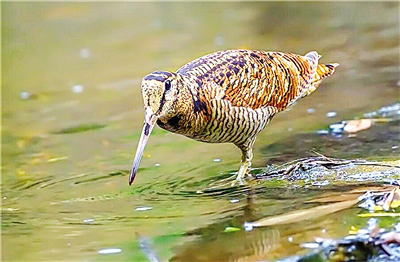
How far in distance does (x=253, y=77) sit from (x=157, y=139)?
7.07 ft

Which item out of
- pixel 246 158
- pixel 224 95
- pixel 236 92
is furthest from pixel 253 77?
pixel 246 158

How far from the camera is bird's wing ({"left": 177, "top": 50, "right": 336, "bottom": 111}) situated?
6.33 metres

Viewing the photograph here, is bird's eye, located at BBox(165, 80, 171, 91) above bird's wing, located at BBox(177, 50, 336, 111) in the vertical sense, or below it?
above

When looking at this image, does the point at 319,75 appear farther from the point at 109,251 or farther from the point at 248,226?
the point at 109,251

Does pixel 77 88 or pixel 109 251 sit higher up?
pixel 109 251

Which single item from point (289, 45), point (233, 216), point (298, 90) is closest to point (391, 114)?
point (298, 90)

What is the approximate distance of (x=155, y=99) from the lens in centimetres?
568

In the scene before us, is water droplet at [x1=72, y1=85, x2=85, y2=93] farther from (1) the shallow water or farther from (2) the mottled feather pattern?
(2) the mottled feather pattern

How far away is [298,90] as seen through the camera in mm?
7188

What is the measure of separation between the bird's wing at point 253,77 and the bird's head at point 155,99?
16.7 inches

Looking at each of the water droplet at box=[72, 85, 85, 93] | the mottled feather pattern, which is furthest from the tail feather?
the water droplet at box=[72, 85, 85, 93]

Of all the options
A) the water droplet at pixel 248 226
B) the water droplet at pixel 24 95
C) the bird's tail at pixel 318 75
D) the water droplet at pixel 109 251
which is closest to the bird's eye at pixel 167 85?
the water droplet at pixel 248 226

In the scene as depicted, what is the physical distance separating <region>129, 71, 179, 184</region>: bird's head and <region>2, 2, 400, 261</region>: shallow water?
24.1 inches

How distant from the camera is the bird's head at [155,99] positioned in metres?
5.62
